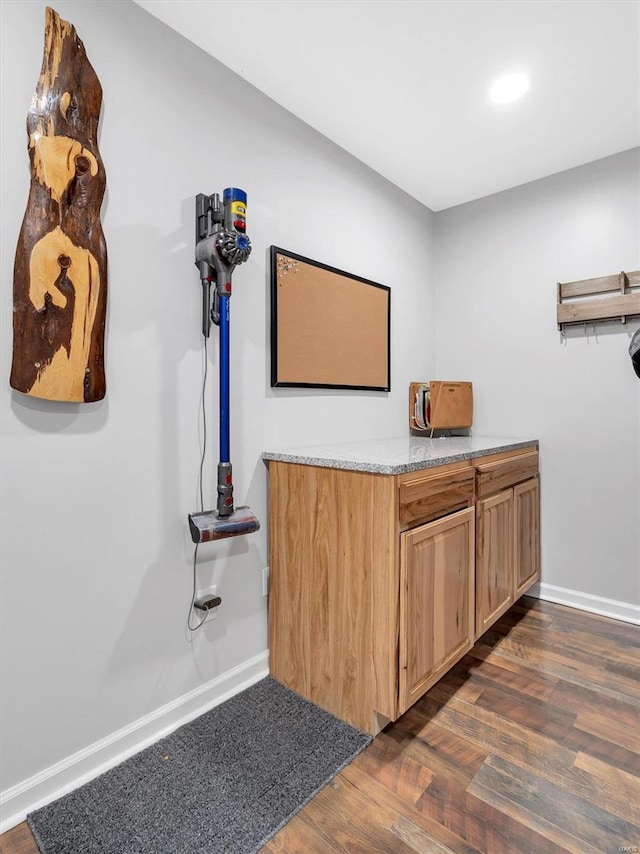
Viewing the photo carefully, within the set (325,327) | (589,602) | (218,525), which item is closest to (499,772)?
(218,525)

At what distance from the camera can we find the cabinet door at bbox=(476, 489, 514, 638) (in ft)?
6.51

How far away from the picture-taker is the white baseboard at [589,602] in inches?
95.0

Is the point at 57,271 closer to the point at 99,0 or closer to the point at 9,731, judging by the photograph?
the point at 99,0

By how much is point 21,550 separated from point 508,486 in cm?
206

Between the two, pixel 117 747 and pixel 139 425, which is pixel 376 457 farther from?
pixel 117 747

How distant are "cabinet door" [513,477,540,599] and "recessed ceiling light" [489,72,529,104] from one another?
181 cm

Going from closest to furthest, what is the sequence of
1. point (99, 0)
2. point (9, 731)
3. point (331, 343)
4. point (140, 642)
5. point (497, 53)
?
point (9, 731) → point (99, 0) → point (140, 642) → point (497, 53) → point (331, 343)

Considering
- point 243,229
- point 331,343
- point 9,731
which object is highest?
point 243,229

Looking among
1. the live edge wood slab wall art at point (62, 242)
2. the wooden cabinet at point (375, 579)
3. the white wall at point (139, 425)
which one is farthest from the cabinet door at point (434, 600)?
the live edge wood slab wall art at point (62, 242)

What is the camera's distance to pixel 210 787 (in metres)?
1.36

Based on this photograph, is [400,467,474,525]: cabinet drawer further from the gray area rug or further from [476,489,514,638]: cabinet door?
the gray area rug

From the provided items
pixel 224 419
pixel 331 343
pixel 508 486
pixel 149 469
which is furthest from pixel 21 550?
pixel 508 486

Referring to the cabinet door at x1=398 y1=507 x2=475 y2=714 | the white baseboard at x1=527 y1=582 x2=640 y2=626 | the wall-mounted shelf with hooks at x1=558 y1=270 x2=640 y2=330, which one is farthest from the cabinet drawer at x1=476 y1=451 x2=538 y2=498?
the wall-mounted shelf with hooks at x1=558 y1=270 x2=640 y2=330

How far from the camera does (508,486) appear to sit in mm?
2297
